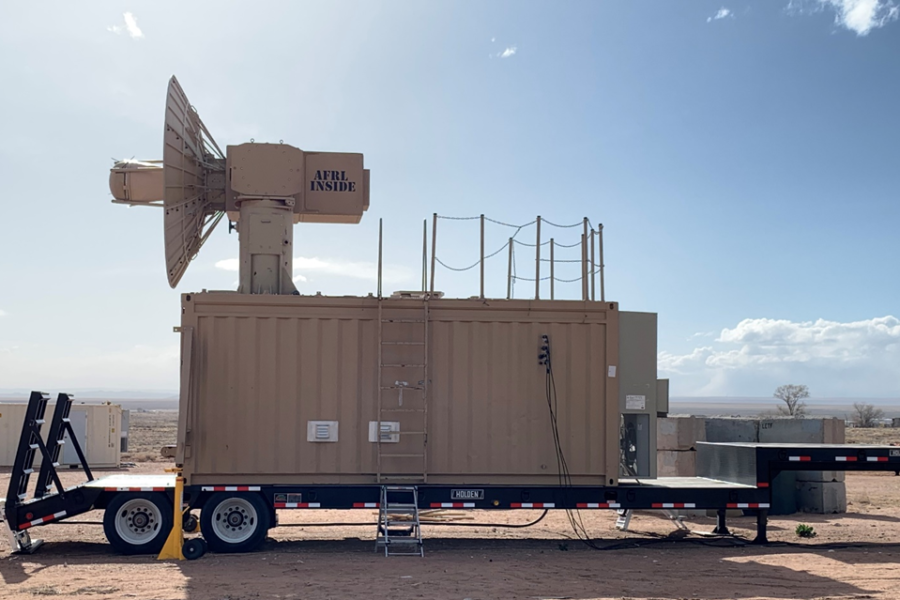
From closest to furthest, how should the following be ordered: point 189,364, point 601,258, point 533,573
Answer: point 533,573 < point 189,364 < point 601,258

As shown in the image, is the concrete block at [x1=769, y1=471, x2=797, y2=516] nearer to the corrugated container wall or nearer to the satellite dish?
the corrugated container wall

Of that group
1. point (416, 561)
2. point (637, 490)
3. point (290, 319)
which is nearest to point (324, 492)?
point (416, 561)

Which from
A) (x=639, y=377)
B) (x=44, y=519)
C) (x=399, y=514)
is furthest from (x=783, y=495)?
(x=44, y=519)

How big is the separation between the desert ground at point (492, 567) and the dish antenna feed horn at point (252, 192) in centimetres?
395

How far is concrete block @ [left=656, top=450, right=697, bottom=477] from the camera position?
16422 mm

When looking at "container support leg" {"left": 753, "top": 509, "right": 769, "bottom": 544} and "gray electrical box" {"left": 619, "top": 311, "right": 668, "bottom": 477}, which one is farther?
"container support leg" {"left": 753, "top": 509, "right": 769, "bottom": 544}

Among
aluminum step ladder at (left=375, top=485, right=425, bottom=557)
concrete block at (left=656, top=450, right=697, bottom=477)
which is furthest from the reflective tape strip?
concrete block at (left=656, top=450, right=697, bottom=477)

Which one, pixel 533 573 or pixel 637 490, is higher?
pixel 637 490

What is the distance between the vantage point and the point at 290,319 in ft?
38.1

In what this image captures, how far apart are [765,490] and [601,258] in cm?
413

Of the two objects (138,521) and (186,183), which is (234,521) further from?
(186,183)

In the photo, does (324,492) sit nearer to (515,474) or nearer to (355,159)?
(515,474)

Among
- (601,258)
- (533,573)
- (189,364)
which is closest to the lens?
(533,573)

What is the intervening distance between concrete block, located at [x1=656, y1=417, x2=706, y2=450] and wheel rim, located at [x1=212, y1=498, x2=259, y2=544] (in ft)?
27.7
